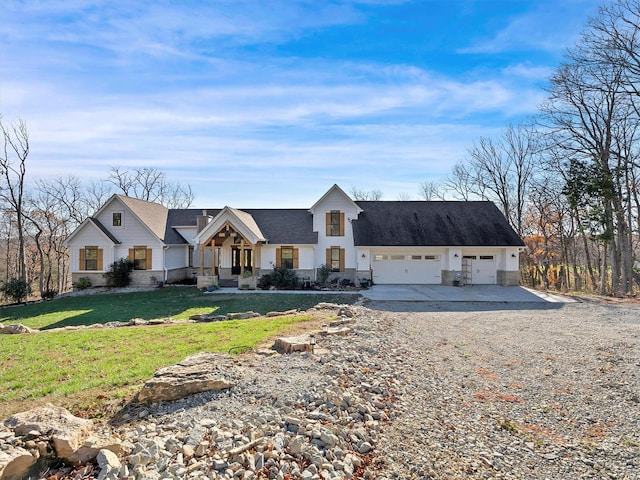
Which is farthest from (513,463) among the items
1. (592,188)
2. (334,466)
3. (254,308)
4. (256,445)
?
(592,188)

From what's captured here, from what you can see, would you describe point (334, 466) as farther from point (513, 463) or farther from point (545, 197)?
point (545, 197)

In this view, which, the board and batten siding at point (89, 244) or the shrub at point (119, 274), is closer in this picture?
the shrub at point (119, 274)

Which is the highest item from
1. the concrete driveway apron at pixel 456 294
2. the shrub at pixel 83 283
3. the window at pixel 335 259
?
the window at pixel 335 259

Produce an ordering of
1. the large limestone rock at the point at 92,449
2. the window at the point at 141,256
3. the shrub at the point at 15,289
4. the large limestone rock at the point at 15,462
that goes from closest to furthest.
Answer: the large limestone rock at the point at 15,462 → the large limestone rock at the point at 92,449 → the shrub at the point at 15,289 → the window at the point at 141,256

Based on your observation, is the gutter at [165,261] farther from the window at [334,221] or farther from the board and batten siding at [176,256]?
the window at [334,221]

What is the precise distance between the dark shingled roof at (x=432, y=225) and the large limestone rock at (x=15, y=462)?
71.5ft

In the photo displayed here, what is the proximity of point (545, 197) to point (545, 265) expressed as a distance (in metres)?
5.99

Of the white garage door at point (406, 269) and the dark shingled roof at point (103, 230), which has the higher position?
the dark shingled roof at point (103, 230)

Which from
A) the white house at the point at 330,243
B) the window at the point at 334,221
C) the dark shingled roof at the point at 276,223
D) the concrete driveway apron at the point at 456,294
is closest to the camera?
the concrete driveway apron at the point at 456,294

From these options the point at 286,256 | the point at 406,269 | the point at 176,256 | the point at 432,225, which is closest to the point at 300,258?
the point at 286,256

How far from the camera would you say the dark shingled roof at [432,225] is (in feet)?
82.2

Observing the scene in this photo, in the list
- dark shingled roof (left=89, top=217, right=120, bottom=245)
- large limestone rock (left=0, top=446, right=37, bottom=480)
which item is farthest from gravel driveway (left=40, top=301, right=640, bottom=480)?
dark shingled roof (left=89, top=217, right=120, bottom=245)

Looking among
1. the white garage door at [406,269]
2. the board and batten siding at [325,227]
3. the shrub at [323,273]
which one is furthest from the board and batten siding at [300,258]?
the white garage door at [406,269]

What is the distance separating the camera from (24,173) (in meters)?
28.5
